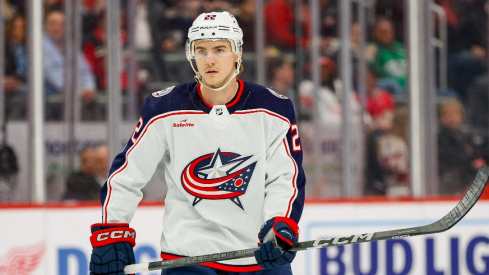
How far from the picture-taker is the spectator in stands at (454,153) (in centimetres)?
413

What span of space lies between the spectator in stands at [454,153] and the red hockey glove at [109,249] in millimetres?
2191

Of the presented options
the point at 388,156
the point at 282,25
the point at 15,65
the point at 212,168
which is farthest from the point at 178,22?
the point at 212,168

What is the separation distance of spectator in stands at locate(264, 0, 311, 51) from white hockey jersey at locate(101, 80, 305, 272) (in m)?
2.17

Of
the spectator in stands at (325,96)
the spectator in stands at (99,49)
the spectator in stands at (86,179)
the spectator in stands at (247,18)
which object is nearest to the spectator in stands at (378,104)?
the spectator in stands at (325,96)

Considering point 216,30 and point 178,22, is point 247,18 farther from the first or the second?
point 216,30

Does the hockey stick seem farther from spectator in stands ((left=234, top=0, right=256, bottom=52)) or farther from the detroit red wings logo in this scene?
spectator in stands ((left=234, top=0, right=256, bottom=52))

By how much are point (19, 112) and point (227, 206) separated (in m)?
1.94

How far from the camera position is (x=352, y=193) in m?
4.15

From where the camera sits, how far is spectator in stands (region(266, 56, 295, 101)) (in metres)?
4.38

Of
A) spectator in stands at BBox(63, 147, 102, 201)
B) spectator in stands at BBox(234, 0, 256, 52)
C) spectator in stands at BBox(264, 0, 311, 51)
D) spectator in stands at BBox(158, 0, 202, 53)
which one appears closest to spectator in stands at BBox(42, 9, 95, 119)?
spectator in stands at BBox(63, 147, 102, 201)

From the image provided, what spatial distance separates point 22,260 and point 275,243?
1851mm

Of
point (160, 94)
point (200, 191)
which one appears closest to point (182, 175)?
point (200, 191)

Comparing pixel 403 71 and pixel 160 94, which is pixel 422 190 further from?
pixel 160 94

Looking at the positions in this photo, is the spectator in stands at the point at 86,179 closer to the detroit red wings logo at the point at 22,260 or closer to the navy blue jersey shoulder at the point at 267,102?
the detroit red wings logo at the point at 22,260
